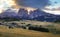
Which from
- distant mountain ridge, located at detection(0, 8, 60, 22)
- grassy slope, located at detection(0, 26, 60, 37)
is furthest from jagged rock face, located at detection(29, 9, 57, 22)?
grassy slope, located at detection(0, 26, 60, 37)

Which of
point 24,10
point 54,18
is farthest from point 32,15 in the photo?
point 54,18

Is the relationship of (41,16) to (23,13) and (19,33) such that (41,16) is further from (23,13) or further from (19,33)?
(19,33)

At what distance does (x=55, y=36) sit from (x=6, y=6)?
2.87 feet

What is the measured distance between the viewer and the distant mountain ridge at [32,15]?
2342 mm

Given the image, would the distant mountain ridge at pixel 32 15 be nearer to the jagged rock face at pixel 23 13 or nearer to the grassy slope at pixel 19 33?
the jagged rock face at pixel 23 13

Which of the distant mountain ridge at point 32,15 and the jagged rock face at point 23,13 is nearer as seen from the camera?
the distant mountain ridge at point 32,15

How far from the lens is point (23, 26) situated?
95.9 inches

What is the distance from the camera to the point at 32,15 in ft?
8.00

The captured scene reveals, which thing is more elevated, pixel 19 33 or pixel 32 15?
pixel 32 15

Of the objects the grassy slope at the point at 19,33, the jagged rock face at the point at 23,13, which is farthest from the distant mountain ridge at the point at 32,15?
the grassy slope at the point at 19,33

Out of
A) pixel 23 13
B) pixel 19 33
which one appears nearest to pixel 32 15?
pixel 23 13

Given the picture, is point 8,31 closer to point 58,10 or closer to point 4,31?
point 4,31

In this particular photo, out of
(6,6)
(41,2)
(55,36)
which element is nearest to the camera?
(55,36)

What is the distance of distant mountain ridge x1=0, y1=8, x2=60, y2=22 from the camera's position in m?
2.34
